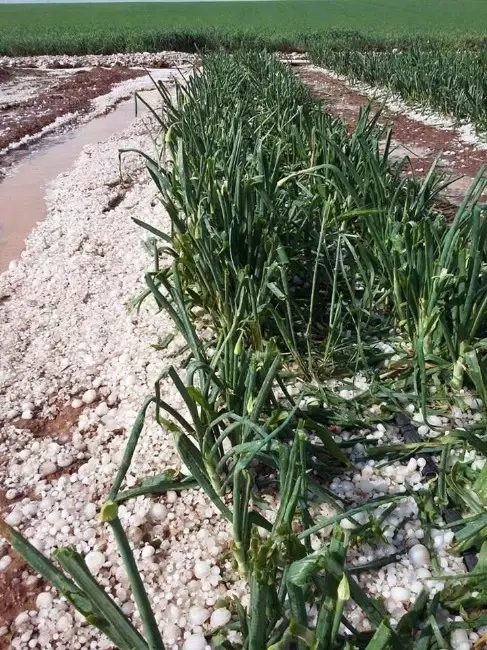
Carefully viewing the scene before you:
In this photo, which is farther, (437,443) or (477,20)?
(477,20)

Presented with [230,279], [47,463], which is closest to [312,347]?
[230,279]

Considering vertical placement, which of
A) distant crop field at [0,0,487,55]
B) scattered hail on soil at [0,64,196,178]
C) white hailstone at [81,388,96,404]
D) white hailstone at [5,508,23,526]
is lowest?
white hailstone at [5,508,23,526]

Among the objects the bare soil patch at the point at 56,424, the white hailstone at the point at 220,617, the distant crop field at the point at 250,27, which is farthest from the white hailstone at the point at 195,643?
the distant crop field at the point at 250,27

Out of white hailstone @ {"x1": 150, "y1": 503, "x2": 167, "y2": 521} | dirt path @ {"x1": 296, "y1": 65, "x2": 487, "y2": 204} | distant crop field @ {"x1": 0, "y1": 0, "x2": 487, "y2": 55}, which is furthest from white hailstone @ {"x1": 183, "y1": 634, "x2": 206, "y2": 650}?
distant crop field @ {"x1": 0, "y1": 0, "x2": 487, "y2": 55}

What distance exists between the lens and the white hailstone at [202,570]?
49.7 inches

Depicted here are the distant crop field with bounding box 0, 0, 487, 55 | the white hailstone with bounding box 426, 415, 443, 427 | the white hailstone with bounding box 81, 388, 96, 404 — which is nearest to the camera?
the white hailstone with bounding box 426, 415, 443, 427

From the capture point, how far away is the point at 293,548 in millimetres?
972

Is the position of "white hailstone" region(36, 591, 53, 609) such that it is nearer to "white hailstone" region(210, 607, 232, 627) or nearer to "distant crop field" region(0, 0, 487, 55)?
"white hailstone" region(210, 607, 232, 627)

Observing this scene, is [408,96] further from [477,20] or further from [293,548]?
[477,20]

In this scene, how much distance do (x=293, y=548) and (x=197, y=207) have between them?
1395 mm

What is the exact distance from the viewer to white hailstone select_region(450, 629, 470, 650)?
1.05 m

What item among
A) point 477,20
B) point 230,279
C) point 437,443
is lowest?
point 437,443

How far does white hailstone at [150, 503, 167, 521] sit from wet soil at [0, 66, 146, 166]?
17.3ft

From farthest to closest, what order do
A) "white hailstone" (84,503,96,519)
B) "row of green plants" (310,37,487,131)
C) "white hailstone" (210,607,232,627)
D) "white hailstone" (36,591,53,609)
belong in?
"row of green plants" (310,37,487,131) → "white hailstone" (84,503,96,519) → "white hailstone" (36,591,53,609) → "white hailstone" (210,607,232,627)
